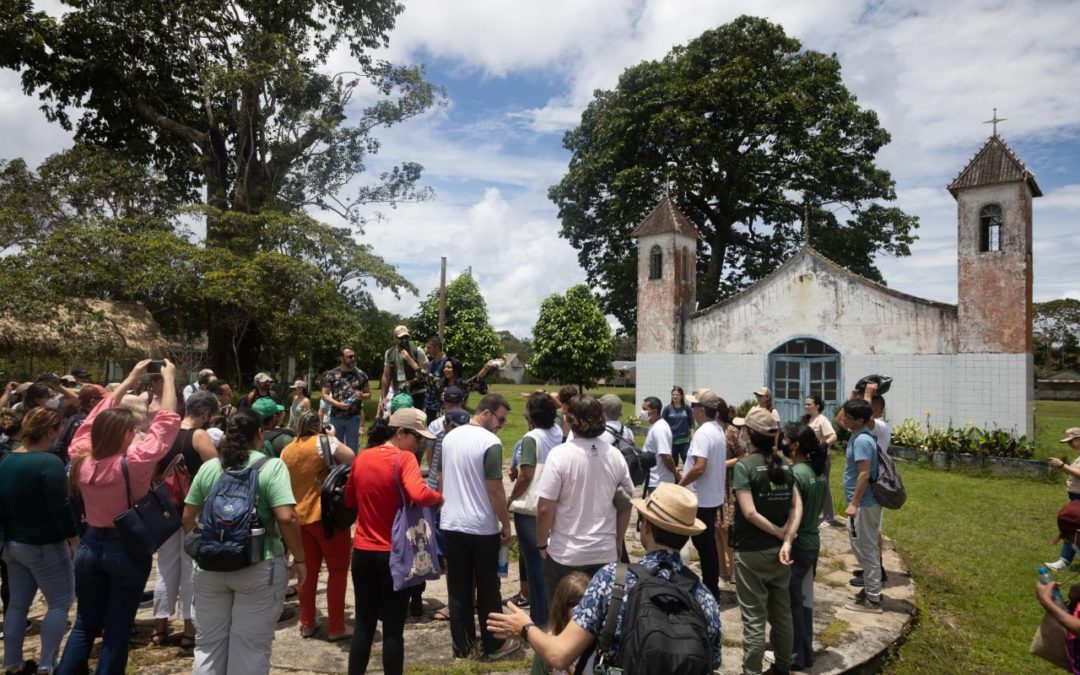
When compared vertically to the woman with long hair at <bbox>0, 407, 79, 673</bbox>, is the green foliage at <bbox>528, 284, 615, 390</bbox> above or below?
above

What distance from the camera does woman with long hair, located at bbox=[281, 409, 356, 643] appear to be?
4660 mm

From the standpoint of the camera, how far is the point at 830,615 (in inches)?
A: 213

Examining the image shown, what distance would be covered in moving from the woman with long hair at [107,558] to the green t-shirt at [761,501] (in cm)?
367

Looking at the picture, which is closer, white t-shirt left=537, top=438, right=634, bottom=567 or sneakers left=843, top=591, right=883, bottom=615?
white t-shirt left=537, top=438, right=634, bottom=567

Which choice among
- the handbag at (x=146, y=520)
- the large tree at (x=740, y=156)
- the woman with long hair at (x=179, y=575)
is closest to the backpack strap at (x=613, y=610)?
the handbag at (x=146, y=520)

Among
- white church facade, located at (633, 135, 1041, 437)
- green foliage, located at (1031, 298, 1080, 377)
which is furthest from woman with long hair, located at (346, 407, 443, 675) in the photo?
green foliage, located at (1031, 298, 1080, 377)

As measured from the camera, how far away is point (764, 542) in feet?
13.0

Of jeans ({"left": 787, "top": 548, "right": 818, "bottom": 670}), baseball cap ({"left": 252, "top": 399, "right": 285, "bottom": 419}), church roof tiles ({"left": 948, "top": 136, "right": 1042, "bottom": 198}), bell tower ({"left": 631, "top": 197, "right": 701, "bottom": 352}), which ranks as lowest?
jeans ({"left": 787, "top": 548, "right": 818, "bottom": 670})

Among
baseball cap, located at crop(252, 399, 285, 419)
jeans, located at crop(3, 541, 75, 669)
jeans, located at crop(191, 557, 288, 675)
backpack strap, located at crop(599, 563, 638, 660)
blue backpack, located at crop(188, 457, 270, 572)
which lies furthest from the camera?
baseball cap, located at crop(252, 399, 285, 419)

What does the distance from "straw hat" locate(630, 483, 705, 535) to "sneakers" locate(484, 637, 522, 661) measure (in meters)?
2.58

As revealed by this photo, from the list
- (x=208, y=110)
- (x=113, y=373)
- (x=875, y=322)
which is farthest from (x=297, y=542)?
(x=113, y=373)

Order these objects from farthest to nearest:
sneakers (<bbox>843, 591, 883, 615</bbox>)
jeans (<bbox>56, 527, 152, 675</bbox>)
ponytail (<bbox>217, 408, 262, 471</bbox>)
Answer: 1. sneakers (<bbox>843, 591, 883, 615</bbox>)
2. jeans (<bbox>56, 527, 152, 675</bbox>)
3. ponytail (<bbox>217, 408, 262, 471</bbox>)

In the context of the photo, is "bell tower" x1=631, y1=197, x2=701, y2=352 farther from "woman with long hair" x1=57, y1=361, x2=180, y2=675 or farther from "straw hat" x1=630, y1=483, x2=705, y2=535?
"straw hat" x1=630, y1=483, x2=705, y2=535

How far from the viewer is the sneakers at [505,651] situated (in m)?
4.41
